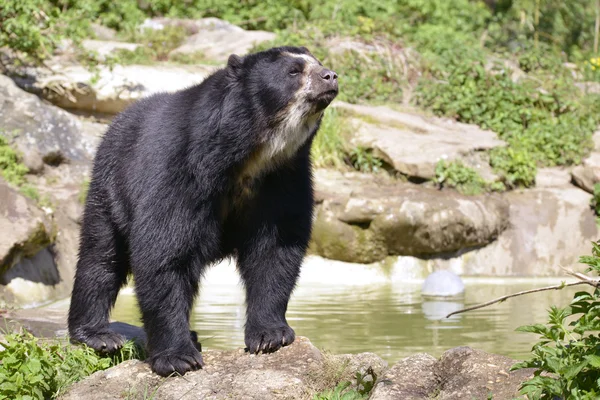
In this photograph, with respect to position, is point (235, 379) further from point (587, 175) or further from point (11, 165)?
point (587, 175)

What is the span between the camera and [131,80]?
1249 cm

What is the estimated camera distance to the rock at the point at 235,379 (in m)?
4.17

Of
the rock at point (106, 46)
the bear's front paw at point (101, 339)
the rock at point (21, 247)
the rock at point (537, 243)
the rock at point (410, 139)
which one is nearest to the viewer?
the bear's front paw at point (101, 339)

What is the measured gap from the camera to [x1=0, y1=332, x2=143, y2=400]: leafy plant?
164 inches

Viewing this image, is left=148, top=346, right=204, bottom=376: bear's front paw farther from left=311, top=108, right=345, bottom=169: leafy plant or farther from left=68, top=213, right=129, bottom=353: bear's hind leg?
left=311, top=108, right=345, bottom=169: leafy plant

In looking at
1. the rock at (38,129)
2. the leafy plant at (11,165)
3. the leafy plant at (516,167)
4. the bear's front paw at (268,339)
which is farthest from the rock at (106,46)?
the bear's front paw at (268,339)

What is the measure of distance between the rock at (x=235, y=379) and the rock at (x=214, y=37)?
10.3m

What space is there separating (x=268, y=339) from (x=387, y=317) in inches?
136

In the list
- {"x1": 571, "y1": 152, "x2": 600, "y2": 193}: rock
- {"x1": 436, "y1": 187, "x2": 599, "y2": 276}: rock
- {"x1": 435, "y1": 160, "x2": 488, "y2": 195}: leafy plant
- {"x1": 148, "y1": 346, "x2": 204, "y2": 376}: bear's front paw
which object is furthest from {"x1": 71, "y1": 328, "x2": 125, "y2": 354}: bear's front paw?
{"x1": 571, "y1": 152, "x2": 600, "y2": 193}: rock

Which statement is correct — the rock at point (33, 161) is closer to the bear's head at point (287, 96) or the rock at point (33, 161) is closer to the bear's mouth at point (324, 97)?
the bear's head at point (287, 96)

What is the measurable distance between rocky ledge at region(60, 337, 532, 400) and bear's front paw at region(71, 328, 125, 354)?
53 cm

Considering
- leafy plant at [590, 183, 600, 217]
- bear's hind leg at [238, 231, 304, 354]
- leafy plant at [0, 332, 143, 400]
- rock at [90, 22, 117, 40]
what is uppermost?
rock at [90, 22, 117, 40]

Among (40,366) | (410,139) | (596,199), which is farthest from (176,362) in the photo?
(410,139)

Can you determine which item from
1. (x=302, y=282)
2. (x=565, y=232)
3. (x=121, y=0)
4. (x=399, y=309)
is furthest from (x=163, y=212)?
(x=121, y=0)
